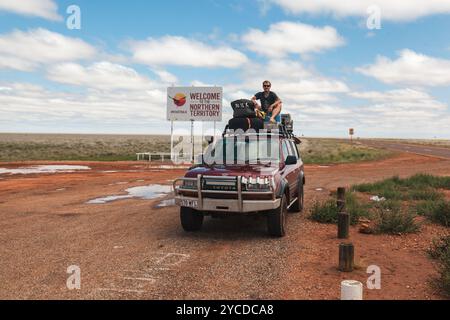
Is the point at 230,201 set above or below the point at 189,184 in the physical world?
below

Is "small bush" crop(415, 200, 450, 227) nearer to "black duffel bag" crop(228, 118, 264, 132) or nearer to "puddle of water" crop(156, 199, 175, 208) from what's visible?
"black duffel bag" crop(228, 118, 264, 132)

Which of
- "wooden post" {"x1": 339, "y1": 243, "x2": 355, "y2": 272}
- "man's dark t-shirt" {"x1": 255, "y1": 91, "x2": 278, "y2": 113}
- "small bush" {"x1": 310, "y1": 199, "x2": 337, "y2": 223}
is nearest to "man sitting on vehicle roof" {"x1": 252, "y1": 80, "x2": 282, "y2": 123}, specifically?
"man's dark t-shirt" {"x1": 255, "y1": 91, "x2": 278, "y2": 113}

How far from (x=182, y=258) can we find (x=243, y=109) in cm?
420

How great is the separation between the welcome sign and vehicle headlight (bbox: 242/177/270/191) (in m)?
23.4

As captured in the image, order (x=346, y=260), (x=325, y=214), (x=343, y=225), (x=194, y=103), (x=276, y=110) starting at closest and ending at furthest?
(x=346, y=260) < (x=343, y=225) < (x=325, y=214) < (x=276, y=110) < (x=194, y=103)

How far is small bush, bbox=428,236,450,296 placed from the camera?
4.97 m

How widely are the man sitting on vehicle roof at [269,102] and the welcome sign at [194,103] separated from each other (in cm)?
1924

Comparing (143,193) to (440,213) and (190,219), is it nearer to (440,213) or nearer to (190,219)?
(190,219)

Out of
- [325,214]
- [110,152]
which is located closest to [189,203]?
[325,214]

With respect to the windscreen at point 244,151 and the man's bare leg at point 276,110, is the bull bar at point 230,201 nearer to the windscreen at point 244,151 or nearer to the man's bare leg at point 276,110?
the windscreen at point 244,151

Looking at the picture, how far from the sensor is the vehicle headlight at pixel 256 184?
7164mm

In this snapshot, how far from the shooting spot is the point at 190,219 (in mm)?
8062

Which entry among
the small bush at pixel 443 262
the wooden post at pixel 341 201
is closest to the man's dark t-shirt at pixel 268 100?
the wooden post at pixel 341 201
